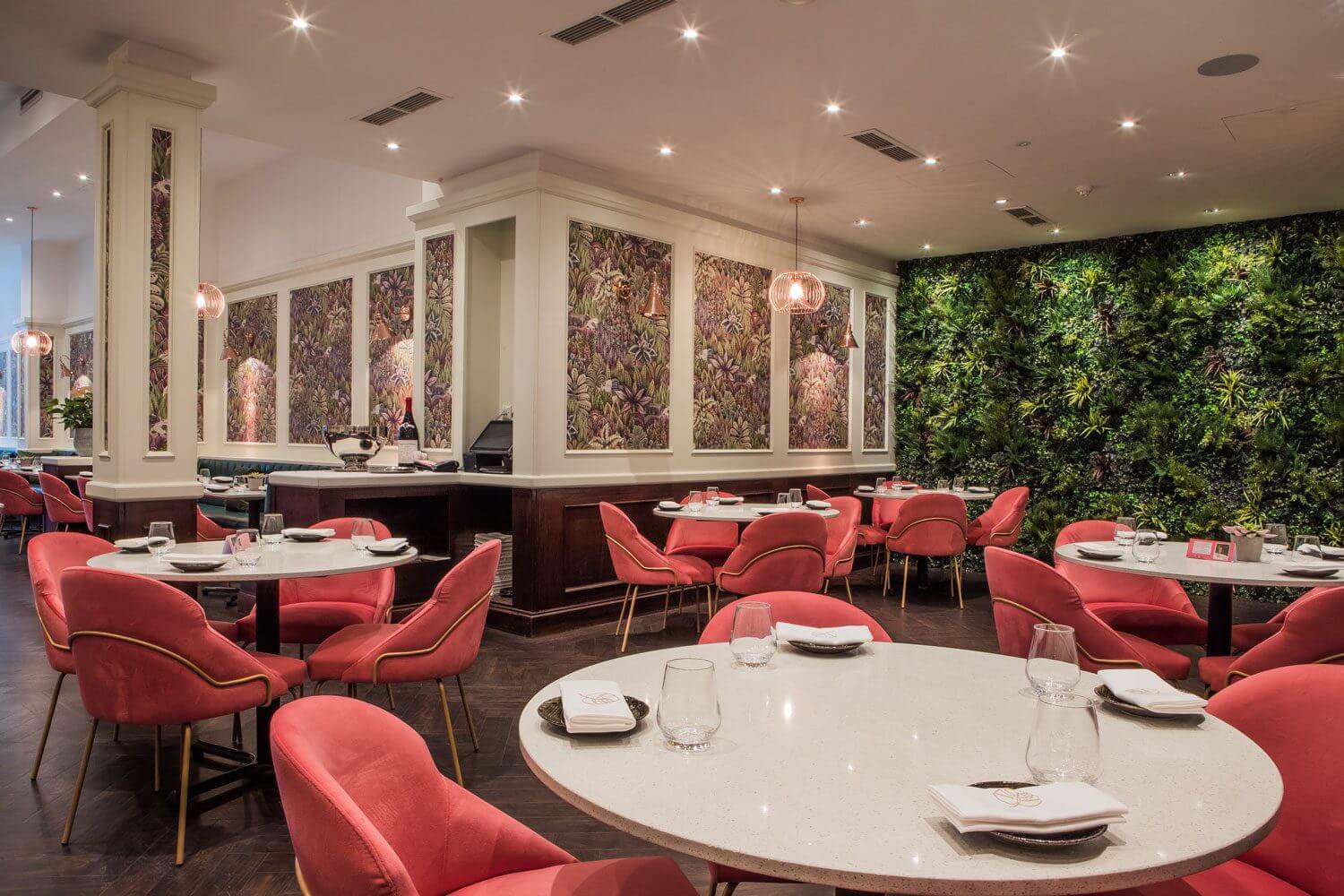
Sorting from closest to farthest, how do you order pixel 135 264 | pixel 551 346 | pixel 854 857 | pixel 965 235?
1. pixel 854 857
2. pixel 135 264
3. pixel 551 346
4. pixel 965 235

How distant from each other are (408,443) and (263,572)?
12.2 ft

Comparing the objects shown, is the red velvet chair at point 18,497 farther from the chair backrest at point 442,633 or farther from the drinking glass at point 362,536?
the chair backrest at point 442,633

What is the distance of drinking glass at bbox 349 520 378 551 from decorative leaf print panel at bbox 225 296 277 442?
721 centimetres

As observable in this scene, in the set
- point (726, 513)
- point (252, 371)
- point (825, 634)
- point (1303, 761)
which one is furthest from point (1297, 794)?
point (252, 371)

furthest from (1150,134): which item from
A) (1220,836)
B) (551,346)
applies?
(1220,836)

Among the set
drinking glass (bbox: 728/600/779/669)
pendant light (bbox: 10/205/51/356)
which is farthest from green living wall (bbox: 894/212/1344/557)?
pendant light (bbox: 10/205/51/356)

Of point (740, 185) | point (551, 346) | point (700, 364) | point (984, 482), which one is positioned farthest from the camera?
point (984, 482)

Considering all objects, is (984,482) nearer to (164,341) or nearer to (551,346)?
(551,346)

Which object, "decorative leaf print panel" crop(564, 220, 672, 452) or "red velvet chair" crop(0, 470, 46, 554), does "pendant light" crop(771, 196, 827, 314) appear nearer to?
"decorative leaf print panel" crop(564, 220, 672, 452)

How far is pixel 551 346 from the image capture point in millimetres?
6133

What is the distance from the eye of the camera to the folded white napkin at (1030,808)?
3.60 ft

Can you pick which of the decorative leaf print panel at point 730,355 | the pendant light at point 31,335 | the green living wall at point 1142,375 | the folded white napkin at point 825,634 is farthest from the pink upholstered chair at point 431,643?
the pendant light at point 31,335

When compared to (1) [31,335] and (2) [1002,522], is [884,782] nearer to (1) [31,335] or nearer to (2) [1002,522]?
(2) [1002,522]

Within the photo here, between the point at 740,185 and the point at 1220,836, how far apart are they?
6.17m
